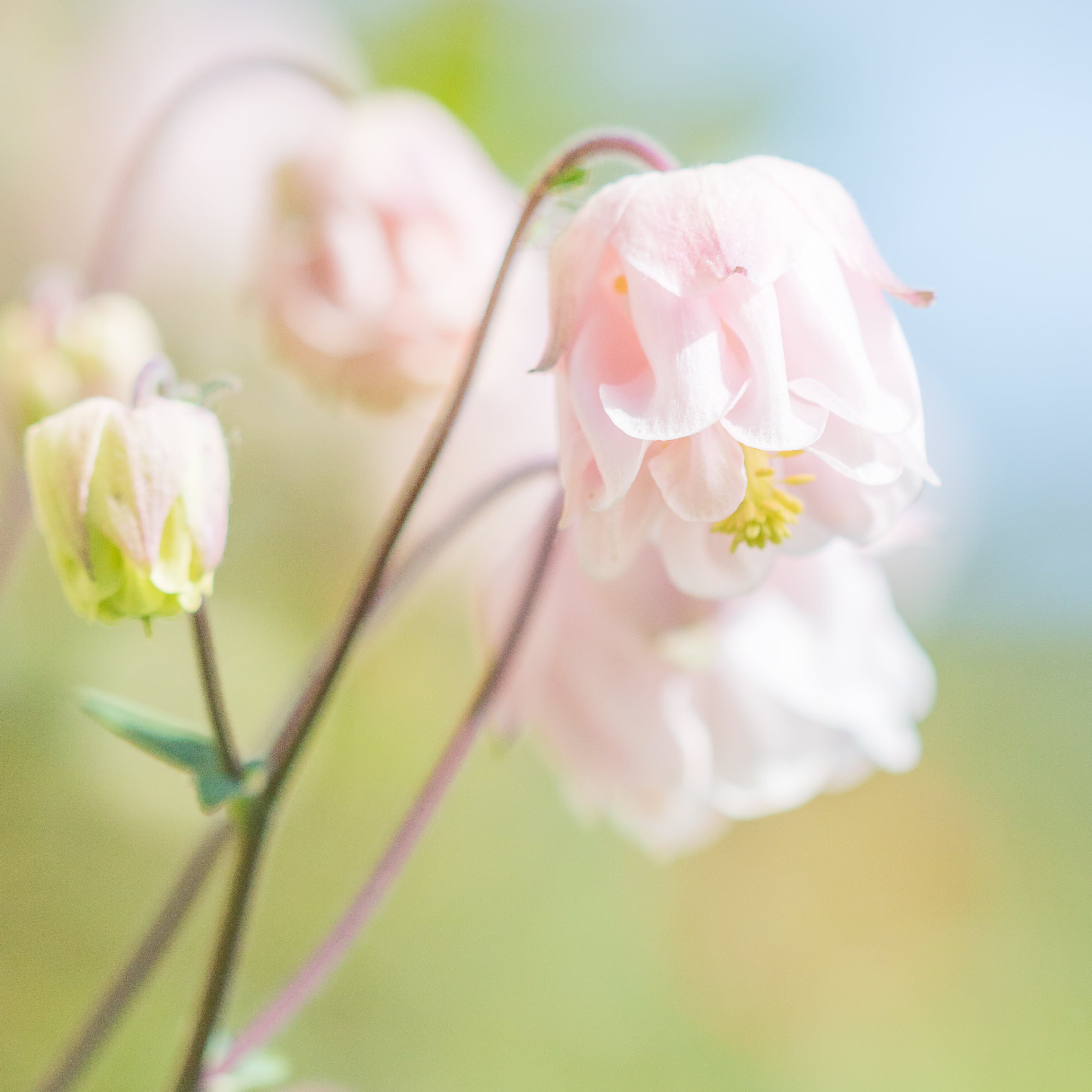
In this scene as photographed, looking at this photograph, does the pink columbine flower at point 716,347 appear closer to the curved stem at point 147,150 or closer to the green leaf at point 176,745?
the green leaf at point 176,745

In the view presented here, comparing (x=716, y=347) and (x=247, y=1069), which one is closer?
(x=716, y=347)

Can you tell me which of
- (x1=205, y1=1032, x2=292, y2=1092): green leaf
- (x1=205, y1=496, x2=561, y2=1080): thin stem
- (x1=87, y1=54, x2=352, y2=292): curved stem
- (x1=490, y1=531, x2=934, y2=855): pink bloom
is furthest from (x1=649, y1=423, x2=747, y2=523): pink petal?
(x1=87, y1=54, x2=352, y2=292): curved stem

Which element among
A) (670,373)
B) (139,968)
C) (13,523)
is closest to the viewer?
(670,373)

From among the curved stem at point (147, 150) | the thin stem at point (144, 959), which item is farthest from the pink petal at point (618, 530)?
the curved stem at point (147, 150)

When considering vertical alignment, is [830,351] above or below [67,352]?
above

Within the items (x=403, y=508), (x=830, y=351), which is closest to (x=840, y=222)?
(x=830, y=351)

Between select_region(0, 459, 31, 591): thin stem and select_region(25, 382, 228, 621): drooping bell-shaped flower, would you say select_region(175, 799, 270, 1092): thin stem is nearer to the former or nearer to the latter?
select_region(25, 382, 228, 621): drooping bell-shaped flower

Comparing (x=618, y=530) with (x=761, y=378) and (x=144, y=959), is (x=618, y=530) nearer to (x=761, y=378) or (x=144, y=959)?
(x=761, y=378)
